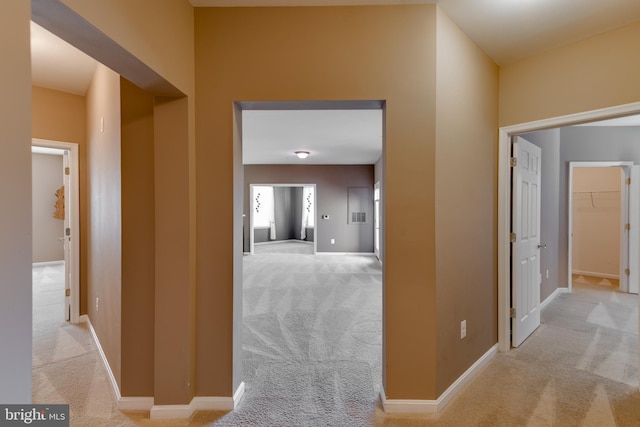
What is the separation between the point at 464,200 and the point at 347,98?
44.9 inches

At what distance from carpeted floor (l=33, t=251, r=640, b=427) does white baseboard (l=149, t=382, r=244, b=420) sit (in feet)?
0.14

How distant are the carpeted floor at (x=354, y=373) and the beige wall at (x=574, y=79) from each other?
208 cm

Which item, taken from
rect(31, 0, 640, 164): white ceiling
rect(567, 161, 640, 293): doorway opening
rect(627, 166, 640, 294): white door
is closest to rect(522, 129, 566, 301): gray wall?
rect(567, 161, 640, 293): doorway opening

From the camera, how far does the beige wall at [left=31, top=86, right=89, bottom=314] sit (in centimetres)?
321

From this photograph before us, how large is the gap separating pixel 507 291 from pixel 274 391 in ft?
7.00

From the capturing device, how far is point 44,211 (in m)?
6.79

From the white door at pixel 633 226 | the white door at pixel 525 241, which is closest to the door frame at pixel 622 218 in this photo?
the white door at pixel 633 226

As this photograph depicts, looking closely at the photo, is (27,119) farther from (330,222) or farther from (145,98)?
(330,222)

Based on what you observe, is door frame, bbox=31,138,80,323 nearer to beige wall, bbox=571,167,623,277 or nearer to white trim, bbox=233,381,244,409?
white trim, bbox=233,381,244,409

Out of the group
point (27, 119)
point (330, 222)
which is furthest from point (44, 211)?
point (27, 119)

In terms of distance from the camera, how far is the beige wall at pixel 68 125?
3.21 meters

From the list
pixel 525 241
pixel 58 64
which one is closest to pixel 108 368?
pixel 58 64

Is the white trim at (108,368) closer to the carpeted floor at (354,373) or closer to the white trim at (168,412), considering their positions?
the carpeted floor at (354,373)

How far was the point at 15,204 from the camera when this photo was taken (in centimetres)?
90
